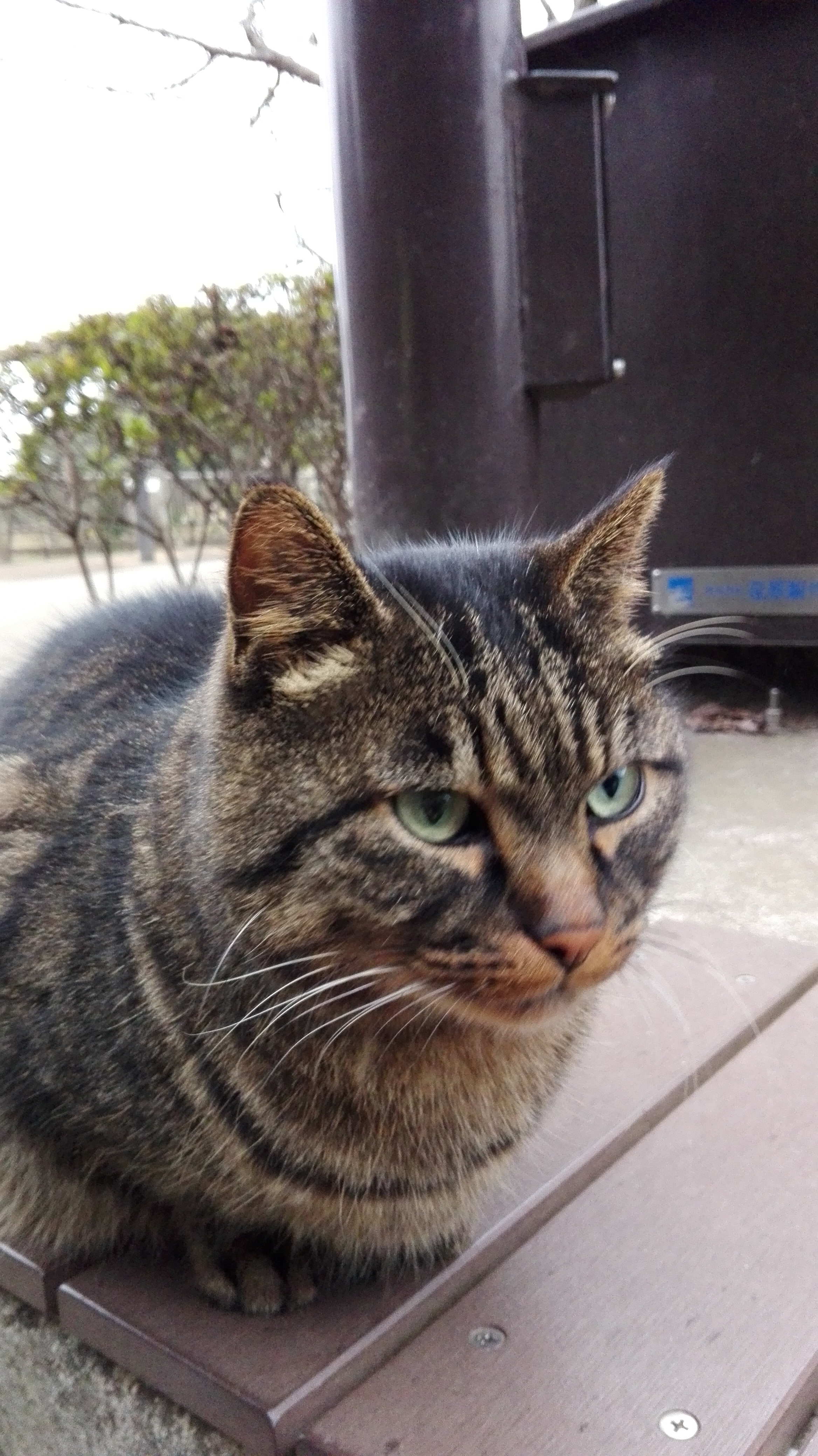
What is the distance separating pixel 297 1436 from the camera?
37.5 inches

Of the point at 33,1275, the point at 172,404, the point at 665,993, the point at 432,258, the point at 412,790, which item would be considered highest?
the point at 432,258

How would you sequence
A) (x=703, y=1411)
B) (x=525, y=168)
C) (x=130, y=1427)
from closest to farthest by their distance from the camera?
(x=703, y=1411) < (x=130, y=1427) < (x=525, y=168)

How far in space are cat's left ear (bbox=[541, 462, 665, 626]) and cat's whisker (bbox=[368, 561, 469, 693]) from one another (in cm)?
16

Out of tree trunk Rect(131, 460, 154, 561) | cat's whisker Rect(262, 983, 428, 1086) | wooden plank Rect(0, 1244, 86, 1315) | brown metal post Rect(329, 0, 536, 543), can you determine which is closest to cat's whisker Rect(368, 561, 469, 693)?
cat's whisker Rect(262, 983, 428, 1086)

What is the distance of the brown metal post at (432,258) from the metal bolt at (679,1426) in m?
2.02

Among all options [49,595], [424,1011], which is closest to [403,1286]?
[424,1011]

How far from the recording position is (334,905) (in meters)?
0.94

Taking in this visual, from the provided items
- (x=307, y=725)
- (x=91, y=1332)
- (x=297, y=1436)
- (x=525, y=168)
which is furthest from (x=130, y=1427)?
(x=525, y=168)

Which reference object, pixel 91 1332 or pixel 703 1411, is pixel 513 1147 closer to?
pixel 703 1411

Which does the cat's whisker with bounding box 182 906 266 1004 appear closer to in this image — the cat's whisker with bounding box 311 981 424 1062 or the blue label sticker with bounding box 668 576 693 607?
the cat's whisker with bounding box 311 981 424 1062

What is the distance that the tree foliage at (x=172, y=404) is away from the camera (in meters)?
3.25

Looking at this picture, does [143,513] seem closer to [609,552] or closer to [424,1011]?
[609,552]

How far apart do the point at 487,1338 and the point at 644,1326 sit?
0.47 ft

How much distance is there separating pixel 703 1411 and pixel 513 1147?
289 millimetres
